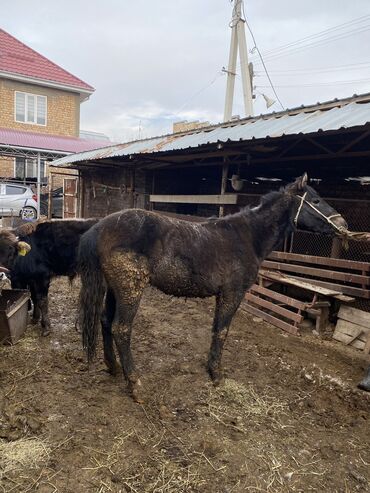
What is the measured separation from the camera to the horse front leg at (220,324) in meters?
3.70

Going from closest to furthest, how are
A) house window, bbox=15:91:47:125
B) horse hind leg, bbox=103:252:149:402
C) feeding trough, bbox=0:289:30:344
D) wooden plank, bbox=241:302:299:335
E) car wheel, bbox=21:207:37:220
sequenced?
1. horse hind leg, bbox=103:252:149:402
2. feeding trough, bbox=0:289:30:344
3. wooden plank, bbox=241:302:299:335
4. car wheel, bbox=21:207:37:220
5. house window, bbox=15:91:47:125

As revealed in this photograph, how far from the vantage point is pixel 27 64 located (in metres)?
22.0

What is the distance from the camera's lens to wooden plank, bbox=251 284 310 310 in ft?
17.7

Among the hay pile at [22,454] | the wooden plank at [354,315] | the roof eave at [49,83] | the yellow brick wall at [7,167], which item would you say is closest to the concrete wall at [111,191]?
the wooden plank at [354,315]

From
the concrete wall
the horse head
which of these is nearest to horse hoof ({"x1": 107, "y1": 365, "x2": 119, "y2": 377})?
the horse head

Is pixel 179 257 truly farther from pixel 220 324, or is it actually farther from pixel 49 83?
pixel 49 83

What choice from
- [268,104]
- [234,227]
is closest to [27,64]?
[268,104]

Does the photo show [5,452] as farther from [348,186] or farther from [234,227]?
[348,186]

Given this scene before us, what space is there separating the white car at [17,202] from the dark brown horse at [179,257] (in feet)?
44.8

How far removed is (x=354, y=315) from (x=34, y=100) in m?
22.9

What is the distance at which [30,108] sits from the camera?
21797 millimetres

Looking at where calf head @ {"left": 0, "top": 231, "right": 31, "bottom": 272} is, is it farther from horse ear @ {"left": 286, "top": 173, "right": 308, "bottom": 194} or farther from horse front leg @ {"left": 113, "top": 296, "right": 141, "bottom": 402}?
horse ear @ {"left": 286, "top": 173, "right": 308, "bottom": 194}

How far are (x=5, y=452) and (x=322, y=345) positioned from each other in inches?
160

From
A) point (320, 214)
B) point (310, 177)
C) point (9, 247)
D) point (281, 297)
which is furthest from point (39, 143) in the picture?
point (320, 214)
